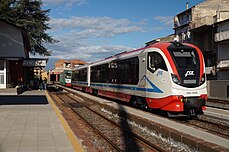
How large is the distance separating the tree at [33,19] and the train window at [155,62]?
35.3 meters

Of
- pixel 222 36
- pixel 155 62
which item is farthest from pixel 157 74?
pixel 222 36

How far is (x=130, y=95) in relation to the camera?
16766mm

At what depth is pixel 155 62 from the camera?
13.6 m

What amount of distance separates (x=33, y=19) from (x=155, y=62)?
37712mm

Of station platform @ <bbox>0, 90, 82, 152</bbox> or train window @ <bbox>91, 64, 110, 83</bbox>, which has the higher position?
train window @ <bbox>91, 64, 110, 83</bbox>

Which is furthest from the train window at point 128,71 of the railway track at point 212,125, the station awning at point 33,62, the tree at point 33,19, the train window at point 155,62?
the tree at point 33,19

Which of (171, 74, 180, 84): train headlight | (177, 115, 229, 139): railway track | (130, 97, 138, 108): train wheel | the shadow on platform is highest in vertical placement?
(171, 74, 180, 84): train headlight

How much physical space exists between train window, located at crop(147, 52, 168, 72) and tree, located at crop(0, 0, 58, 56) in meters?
35.3

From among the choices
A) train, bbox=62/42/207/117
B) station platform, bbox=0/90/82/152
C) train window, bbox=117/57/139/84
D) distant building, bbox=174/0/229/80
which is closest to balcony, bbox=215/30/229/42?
distant building, bbox=174/0/229/80

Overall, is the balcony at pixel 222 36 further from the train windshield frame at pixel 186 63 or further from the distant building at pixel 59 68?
the distant building at pixel 59 68

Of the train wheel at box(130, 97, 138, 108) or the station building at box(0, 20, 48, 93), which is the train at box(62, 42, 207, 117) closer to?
the train wheel at box(130, 97, 138, 108)

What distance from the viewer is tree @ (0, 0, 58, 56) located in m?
46.4

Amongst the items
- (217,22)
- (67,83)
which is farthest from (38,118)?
(67,83)

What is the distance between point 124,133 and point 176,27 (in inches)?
1592
